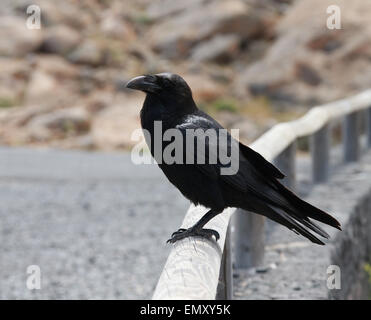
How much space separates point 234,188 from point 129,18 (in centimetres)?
2316

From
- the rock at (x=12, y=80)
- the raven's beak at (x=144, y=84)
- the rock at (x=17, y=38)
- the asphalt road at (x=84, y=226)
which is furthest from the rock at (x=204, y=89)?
the raven's beak at (x=144, y=84)

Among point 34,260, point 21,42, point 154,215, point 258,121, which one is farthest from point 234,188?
point 21,42

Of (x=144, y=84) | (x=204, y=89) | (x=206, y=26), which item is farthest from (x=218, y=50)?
(x=144, y=84)

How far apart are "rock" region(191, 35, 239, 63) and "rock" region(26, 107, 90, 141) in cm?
573

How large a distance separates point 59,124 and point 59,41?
19.5ft

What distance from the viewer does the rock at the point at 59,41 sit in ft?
71.4

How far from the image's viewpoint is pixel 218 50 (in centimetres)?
2180

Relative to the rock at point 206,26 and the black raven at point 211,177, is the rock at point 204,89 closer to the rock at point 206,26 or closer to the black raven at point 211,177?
the rock at point 206,26

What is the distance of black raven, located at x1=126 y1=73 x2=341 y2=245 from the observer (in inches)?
100.0

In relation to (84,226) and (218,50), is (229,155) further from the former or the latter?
(218,50)

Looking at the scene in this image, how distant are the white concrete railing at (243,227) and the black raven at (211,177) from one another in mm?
180

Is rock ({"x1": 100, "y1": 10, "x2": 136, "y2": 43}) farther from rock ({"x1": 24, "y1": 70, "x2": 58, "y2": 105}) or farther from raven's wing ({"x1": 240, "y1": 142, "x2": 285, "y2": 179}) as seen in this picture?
raven's wing ({"x1": 240, "y1": 142, "x2": 285, "y2": 179})

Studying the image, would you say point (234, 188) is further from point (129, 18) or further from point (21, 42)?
point (129, 18)

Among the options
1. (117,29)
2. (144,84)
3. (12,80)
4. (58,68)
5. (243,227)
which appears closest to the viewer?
(144,84)
